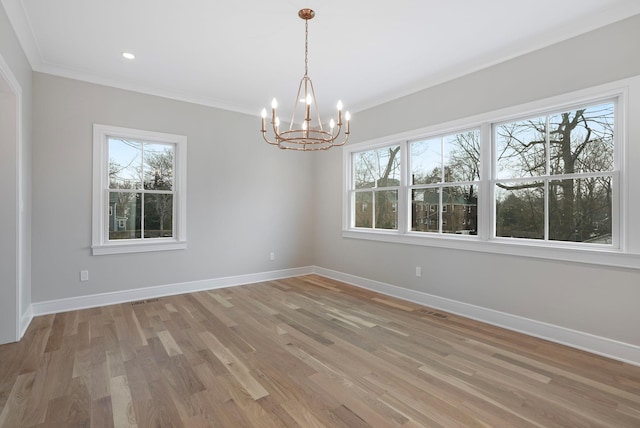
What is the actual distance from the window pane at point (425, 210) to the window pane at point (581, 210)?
1.27 m

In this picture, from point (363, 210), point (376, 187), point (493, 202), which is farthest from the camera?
point (363, 210)

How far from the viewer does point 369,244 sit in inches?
195

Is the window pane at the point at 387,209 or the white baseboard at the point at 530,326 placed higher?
the window pane at the point at 387,209

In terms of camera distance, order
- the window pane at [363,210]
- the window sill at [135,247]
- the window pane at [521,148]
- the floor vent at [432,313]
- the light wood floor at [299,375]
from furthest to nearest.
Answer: the window pane at [363,210] < the window sill at [135,247] < the floor vent at [432,313] < the window pane at [521,148] < the light wood floor at [299,375]

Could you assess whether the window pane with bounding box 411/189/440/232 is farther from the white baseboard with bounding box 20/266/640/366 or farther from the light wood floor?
the light wood floor

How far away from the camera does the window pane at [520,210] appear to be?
3256mm

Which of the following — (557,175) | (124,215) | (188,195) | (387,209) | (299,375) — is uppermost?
(557,175)

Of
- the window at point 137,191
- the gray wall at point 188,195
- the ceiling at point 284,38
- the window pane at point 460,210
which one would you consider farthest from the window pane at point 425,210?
the window at point 137,191

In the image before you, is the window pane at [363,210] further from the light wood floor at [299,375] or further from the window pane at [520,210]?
the window pane at [520,210]

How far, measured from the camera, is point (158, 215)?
457 cm

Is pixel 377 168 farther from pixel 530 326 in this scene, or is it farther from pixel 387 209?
pixel 530 326

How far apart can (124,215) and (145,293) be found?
108cm

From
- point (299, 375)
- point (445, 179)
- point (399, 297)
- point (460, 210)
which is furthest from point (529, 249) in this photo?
point (299, 375)

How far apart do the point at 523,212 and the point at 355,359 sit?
7.52ft
